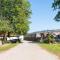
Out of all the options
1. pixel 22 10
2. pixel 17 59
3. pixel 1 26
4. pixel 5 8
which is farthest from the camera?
pixel 22 10

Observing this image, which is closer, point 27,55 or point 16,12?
point 27,55

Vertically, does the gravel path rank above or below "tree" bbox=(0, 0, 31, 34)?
below

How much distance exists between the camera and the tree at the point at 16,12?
2635 inches

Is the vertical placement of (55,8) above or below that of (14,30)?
above

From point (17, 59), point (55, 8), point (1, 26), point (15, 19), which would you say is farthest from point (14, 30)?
point (17, 59)

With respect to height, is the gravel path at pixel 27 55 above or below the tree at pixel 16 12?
below

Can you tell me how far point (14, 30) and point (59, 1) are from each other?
43.0ft

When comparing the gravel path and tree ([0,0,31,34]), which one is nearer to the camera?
the gravel path

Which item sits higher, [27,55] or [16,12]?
[16,12]

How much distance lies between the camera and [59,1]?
66438 mm

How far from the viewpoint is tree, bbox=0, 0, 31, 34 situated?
2635 inches

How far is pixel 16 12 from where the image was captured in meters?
69.3

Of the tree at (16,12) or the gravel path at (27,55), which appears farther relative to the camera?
the tree at (16,12)

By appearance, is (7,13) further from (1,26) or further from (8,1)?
(1,26)
